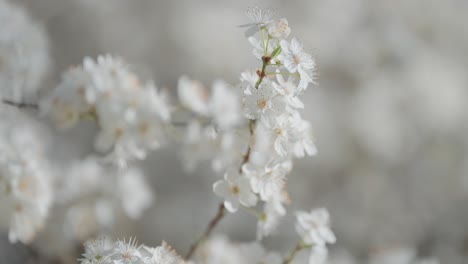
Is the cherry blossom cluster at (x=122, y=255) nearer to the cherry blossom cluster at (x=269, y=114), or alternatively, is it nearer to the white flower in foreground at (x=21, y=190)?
the cherry blossom cluster at (x=269, y=114)

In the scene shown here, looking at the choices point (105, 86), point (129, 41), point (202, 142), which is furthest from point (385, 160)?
point (105, 86)

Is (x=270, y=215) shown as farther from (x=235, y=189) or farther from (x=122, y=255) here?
(x=122, y=255)

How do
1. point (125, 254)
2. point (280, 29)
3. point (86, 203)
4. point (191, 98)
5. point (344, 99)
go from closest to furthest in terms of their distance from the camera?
1. point (125, 254)
2. point (280, 29)
3. point (191, 98)
4. point (86, 203)
5. point (344, 99)

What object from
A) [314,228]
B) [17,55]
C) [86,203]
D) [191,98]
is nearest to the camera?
[314,228]

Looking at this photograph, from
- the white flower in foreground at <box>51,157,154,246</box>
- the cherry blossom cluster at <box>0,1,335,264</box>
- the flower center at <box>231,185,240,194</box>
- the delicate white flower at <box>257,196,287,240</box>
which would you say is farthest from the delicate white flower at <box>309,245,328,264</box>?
the white flower in foreground at <box>51,157,154,246</box>

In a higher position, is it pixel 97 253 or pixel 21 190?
pixel 21 190

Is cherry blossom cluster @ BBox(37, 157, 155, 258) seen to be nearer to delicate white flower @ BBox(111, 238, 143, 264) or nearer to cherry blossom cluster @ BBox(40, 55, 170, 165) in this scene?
cherry blossom cluster @ BBox(40, 55, 170, 165)

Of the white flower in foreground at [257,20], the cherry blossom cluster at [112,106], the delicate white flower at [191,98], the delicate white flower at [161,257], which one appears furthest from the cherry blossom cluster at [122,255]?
the delicate white flower at [191,98]

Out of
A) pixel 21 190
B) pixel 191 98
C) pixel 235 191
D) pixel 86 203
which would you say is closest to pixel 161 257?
pixel 235 191
